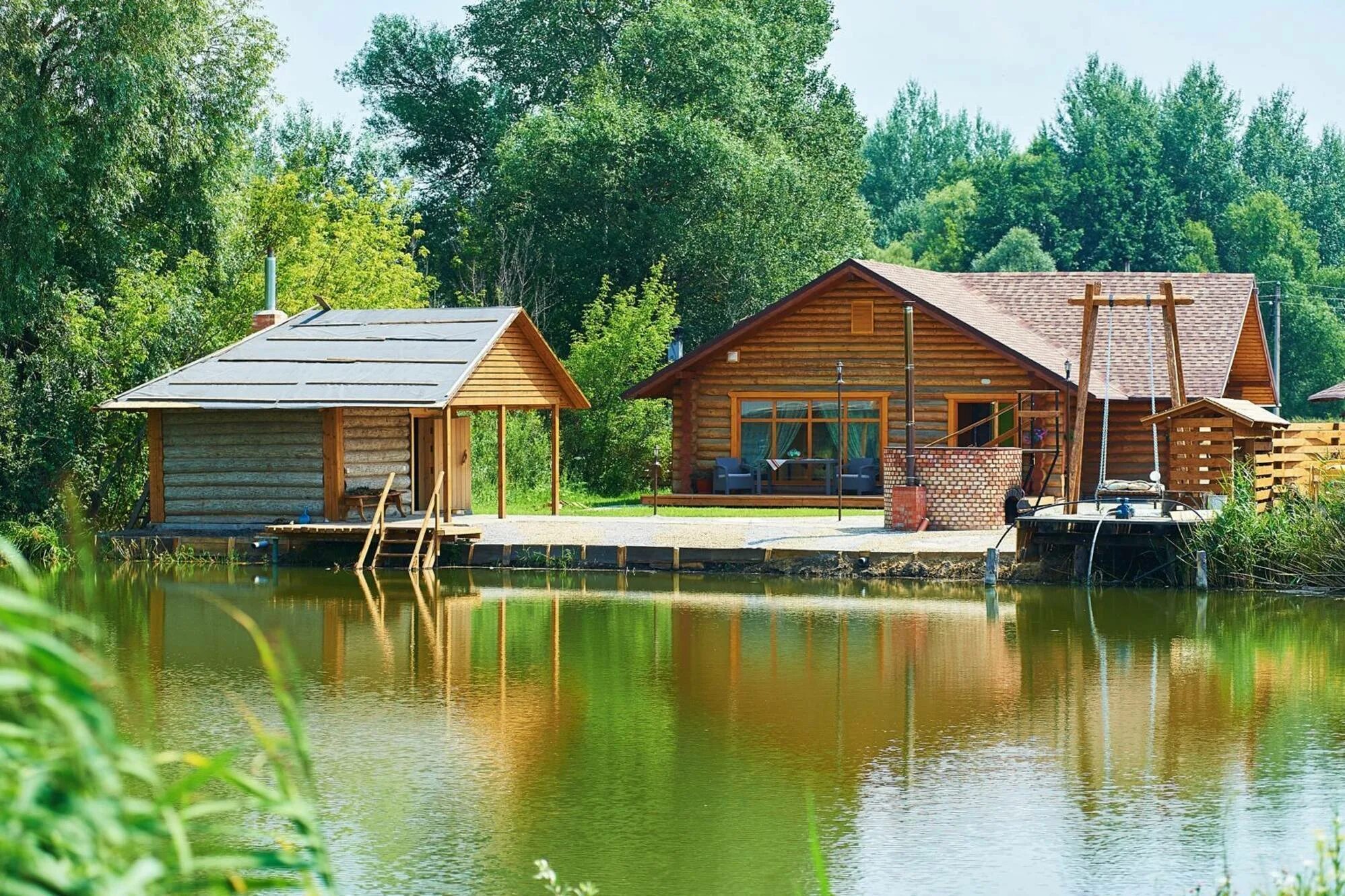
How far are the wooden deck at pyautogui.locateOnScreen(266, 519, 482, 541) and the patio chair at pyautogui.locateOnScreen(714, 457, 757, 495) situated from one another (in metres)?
7.92

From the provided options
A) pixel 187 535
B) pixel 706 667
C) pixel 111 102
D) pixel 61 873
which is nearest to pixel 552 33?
pixel 111 102

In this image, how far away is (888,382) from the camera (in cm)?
3197

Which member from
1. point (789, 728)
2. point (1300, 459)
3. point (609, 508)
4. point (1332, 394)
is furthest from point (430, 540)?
point (1332, 394)

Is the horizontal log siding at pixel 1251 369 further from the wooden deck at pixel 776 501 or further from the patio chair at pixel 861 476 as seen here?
the wooden deck at pixel 776 501

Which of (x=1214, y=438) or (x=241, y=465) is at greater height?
(x=1214, y=438)

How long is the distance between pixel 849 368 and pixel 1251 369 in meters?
10.1

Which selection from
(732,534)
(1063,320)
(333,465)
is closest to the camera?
(732,534)

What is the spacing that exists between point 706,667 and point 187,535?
1250cm

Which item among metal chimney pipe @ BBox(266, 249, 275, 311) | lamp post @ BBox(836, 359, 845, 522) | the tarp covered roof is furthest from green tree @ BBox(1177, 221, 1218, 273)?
metal chimney pipe @ BBox(266, 249, 275, 311)

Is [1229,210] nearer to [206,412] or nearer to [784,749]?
[206,412]

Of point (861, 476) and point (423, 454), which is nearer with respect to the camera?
point (423, 454)

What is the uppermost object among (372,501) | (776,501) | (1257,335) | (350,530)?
(1257,335)

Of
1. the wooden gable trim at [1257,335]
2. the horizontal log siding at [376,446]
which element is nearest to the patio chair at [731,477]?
the horizontal log siding at [376,446]

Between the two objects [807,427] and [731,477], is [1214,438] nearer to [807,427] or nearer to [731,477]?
[807,427]
